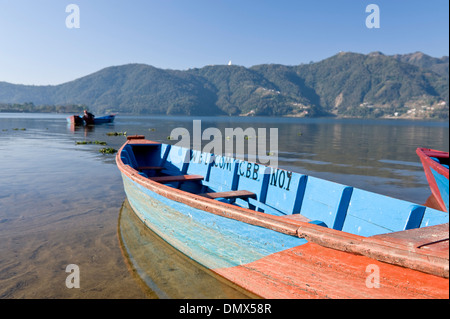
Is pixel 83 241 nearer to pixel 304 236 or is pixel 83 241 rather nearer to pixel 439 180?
pixel 304 236

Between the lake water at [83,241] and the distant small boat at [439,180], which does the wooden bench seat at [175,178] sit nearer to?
the lake water at [83,241]

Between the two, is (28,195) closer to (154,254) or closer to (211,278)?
(154,254)

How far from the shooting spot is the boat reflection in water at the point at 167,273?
4805 mm

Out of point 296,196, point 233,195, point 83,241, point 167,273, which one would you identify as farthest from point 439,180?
point 83,241

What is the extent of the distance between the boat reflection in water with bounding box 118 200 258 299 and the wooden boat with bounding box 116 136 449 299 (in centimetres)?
19

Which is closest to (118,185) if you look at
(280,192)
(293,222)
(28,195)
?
(28,195)

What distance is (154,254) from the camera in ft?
20.1

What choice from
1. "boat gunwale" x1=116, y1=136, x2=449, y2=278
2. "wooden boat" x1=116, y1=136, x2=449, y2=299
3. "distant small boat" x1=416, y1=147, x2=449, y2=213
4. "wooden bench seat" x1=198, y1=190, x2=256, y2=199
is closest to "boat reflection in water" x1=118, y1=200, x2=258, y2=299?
"wooden boat" x1=116, y1=136, x2=449, y2=299

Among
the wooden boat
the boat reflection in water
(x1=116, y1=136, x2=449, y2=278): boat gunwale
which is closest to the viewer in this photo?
(x1=116, y1=136, x2=449, y2=278): boat gunwale

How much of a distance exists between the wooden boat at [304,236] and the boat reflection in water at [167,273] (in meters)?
0.19

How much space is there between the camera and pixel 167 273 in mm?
5410

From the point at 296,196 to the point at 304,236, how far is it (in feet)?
9.97

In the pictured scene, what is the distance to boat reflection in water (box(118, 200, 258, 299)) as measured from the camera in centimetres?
480

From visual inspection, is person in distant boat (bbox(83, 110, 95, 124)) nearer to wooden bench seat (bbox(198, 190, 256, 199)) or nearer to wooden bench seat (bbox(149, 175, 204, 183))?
wooden bench seat (bbox(149, 175, 204, 183))
